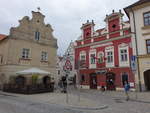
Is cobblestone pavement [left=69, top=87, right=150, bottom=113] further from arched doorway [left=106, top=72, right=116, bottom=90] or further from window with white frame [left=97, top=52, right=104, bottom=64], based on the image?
window with white frame [left=97, top=52, right=104, bottom=64]

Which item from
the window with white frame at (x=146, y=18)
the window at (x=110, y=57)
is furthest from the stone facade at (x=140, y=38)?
the window at (x=110, y=57)

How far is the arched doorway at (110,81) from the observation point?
2139 centimetres

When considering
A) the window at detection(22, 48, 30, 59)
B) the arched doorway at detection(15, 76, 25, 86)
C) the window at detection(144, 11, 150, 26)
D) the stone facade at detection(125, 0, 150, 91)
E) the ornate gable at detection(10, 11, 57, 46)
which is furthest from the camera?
the window at detection(22, 48, 30, 59)

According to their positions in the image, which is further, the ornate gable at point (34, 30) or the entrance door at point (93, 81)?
the entrance door at point (93, 81)

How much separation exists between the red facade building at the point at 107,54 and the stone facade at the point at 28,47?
5.84 m

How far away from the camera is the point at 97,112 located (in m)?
7.93

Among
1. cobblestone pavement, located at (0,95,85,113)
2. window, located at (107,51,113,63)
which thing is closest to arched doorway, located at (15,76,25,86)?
cobblestone pavement, located at (0,95,85,113)

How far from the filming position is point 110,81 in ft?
71.1

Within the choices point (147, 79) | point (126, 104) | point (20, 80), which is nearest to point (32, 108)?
point (126, 104)

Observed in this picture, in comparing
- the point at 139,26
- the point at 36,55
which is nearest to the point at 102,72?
the point at 139,26

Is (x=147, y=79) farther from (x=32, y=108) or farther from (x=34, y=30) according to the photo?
(x=34, y=30)

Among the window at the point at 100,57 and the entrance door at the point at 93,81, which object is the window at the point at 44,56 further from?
the window at the point at 100,57

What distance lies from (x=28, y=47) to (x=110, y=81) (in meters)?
14.1

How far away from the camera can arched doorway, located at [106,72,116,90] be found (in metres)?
21.4
